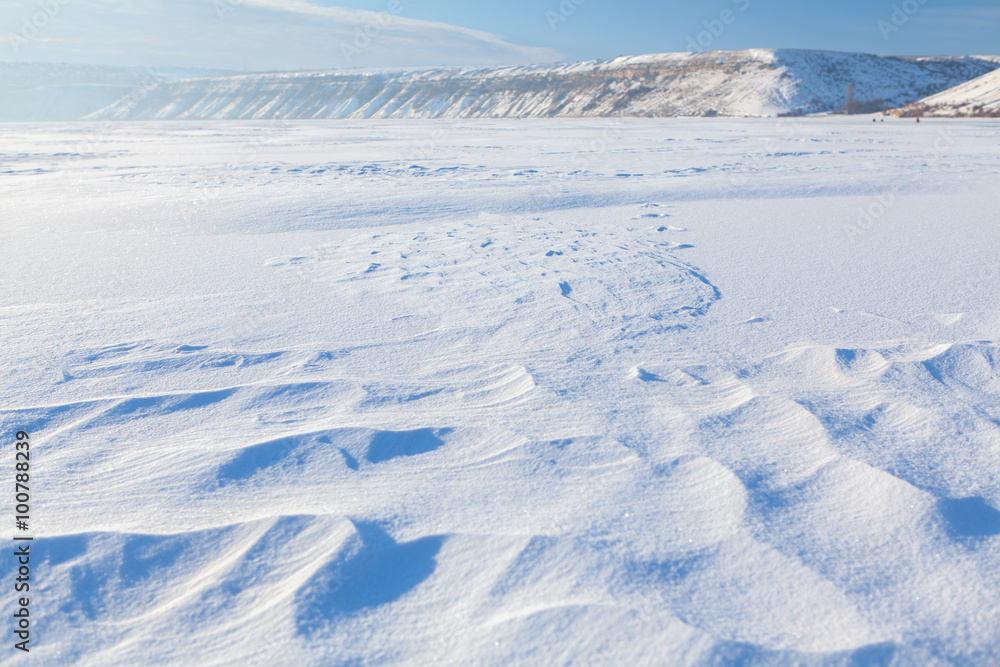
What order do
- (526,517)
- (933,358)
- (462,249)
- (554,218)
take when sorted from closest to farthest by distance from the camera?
(526,517)
(933,358)
(462,249)
(554,218)

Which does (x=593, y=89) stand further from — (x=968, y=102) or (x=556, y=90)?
(x=968, y=102)

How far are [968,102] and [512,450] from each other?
29.8m

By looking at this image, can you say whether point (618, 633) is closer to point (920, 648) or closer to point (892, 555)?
point (920, 648)

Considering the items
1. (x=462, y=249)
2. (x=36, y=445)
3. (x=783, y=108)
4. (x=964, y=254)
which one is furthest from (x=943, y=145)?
(x=783, y=108)

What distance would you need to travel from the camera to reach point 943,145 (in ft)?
31.5

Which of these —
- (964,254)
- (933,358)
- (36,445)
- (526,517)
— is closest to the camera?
(526,517)

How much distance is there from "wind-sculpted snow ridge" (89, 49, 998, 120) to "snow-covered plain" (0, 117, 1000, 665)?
31133 millimetres

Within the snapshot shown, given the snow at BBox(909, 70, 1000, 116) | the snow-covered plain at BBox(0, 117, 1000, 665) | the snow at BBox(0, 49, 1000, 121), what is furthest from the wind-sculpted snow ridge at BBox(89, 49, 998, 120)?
the snow-covered plain at BBox(0, 117, 1000, 665)

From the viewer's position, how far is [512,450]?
5.15 feet

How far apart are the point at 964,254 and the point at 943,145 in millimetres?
Result: 8327

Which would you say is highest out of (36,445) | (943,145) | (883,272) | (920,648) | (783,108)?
(783,108)

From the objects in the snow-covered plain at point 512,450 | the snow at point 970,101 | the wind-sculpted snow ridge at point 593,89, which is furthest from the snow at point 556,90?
the snow-covered plain at point 512,450

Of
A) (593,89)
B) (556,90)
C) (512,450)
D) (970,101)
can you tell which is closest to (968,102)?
(970,101)

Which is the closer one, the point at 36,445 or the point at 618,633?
the point at 618,633
